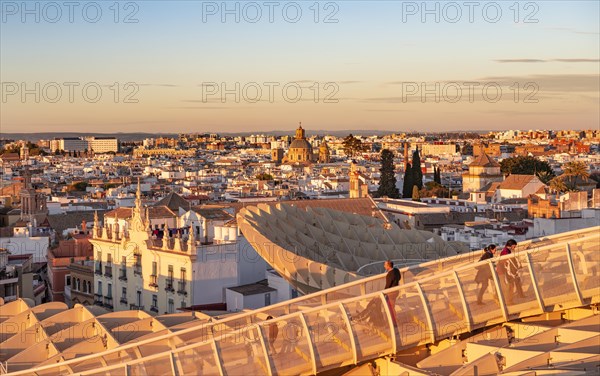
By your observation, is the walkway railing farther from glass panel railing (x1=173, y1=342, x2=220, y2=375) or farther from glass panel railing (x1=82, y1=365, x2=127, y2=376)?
glass panel railing (x1=82, y1=365, x2=127, y2=376)

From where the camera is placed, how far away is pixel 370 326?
1108 cm

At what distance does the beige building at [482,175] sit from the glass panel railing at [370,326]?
8158cm

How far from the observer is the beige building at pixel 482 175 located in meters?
92.6

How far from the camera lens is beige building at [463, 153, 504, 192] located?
92.6 meters

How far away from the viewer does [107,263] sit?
3366 centimetres

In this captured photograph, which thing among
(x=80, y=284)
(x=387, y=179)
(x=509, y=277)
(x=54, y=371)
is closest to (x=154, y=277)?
(x=80, y=284)

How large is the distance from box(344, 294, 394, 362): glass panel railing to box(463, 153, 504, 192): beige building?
3212 inches

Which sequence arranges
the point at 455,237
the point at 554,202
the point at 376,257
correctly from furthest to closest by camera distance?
the point at 554,202, the point at 455,237, the point at 376,257

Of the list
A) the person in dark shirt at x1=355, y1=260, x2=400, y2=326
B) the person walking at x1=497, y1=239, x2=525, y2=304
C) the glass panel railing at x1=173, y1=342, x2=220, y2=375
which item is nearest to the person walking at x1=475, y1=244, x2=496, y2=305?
the person walking at x1=497, y1=239, x2=525, y2=304

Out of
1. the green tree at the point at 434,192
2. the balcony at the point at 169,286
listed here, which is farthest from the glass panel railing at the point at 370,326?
the green tree at the point at 434,192

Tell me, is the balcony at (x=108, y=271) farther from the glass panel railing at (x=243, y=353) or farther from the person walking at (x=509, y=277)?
the person walking at (x=509, y=277)

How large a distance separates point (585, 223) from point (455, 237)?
6.98 meters

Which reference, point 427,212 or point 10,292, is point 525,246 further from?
point 427,212

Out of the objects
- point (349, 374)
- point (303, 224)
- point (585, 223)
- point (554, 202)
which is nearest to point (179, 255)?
point (303, 224)
